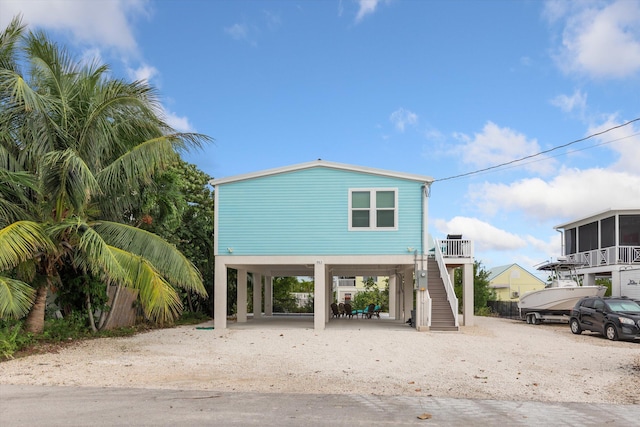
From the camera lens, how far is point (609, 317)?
17891 millimetres

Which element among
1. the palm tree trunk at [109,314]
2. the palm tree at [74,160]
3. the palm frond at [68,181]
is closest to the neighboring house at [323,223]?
the palm tree trunk at [109,314]

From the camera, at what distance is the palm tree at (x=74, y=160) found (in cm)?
1299

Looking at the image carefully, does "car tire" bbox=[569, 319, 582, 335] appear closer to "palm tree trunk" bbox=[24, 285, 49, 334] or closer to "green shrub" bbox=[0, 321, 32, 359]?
"palm tree trunk" bbox=[24, 285, 49, 334]

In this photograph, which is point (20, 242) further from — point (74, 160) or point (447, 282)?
point (447, 282)

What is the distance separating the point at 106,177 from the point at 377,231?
945 cm

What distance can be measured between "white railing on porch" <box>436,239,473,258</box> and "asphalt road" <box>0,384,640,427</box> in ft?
47.0

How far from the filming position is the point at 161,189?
19297 millimetres

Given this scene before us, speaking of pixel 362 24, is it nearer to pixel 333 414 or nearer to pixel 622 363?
pixel 622 363

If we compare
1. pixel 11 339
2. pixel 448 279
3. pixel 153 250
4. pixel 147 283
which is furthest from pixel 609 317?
pixel 11 339

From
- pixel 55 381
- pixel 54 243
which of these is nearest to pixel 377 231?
pixel 54 243

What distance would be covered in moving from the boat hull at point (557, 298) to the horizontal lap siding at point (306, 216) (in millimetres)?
7599

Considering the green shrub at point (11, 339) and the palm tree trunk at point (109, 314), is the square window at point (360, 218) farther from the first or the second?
the green shrub at point (11, 339)

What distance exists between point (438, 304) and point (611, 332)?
18.1 feet

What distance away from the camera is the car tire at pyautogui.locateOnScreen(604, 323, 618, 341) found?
17531 mm
